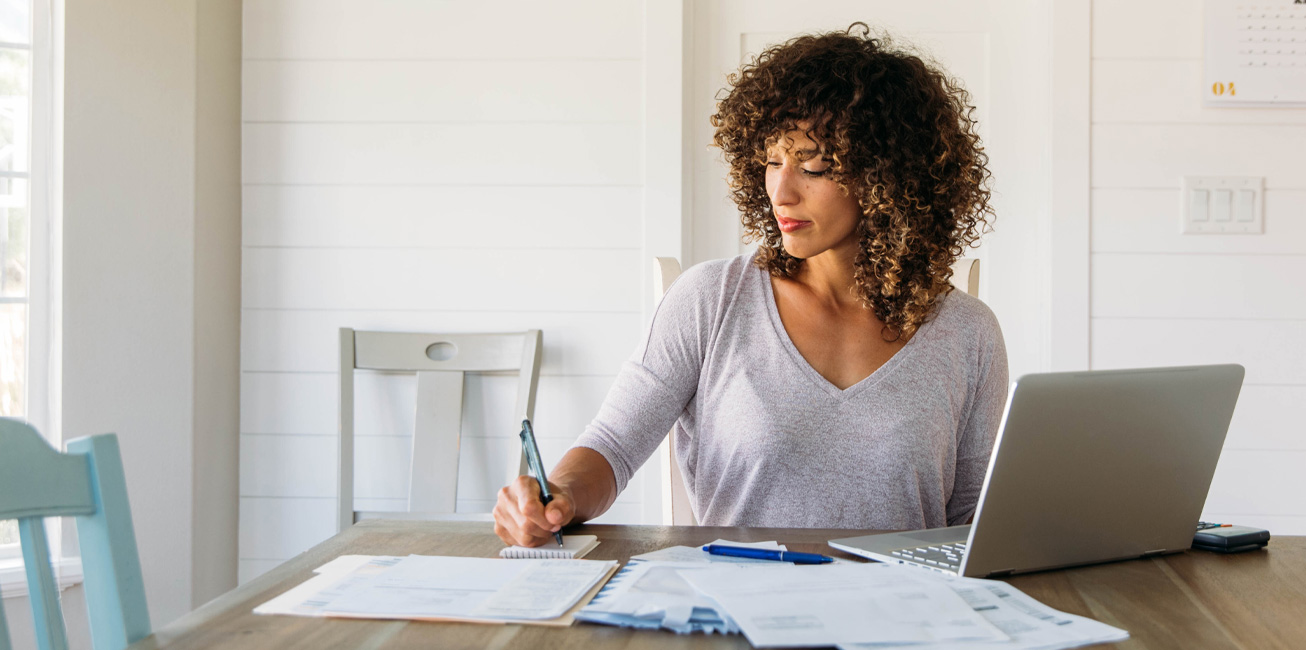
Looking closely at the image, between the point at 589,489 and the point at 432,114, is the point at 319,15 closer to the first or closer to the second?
the point at 432,114

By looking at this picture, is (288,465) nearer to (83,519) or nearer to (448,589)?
(83,519)

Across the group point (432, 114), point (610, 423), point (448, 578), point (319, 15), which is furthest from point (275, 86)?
point (448, 578)

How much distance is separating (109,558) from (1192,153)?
86.5 inches

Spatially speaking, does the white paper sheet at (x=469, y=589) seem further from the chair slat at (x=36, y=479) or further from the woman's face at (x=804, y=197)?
the woman's face at (x=804, y=197)

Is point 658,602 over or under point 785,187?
under

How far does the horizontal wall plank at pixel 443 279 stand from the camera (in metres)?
2.27

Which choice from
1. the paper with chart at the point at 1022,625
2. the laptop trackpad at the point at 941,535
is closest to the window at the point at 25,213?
the laptop trackpad at the point at 941,535

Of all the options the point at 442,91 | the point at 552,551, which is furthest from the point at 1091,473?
the point at 442,91

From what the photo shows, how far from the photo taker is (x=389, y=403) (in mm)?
2303

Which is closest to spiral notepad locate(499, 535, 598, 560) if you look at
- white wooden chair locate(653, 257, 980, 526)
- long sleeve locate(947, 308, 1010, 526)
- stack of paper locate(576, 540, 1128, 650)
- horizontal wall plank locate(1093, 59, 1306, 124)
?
stack of paper locate(576, 540, 1128, 650)

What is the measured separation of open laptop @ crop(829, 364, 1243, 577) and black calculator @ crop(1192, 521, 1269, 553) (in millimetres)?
39

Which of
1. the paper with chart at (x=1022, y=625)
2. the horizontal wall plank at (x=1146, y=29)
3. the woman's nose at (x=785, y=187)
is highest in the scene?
the horizontal wall plank at (x=1146, y=29)

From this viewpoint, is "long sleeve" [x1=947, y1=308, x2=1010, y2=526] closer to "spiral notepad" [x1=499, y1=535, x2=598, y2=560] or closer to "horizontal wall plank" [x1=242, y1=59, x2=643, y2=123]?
"spiral notepad" [x1=499, y1=535, x2=598, y2=560]

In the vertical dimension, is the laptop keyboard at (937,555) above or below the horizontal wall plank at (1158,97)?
below
